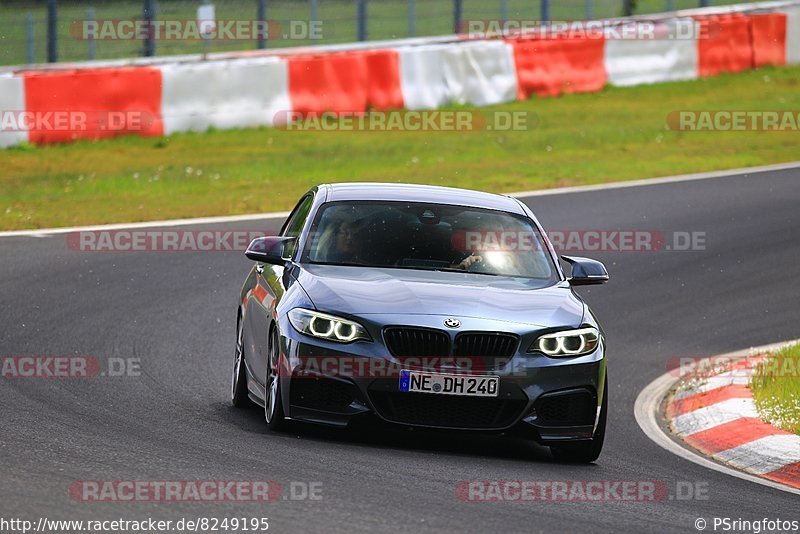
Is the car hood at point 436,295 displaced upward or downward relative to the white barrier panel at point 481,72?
upward

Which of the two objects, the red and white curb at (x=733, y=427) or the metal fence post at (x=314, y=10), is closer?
the red and white curb at (x=733, y=427)

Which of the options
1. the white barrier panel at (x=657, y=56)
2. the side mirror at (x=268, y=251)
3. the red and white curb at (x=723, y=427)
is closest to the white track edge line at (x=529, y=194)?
the white barrier panel at (x=657, y=56)

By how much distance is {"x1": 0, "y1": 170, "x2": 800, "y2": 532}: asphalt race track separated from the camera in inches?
268

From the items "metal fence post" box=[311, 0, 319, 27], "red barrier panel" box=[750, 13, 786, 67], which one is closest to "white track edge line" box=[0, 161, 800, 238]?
"metal fence post" box=[311, 0, 319, 27]

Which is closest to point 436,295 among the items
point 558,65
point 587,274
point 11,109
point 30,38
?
point 587,274

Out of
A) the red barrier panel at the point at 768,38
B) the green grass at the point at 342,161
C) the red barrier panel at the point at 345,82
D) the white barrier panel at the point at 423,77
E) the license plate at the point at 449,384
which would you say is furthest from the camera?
the red barrier panel at the point at 768,38

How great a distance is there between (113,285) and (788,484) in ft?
22.7

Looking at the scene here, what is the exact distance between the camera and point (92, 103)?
20781 millimetres

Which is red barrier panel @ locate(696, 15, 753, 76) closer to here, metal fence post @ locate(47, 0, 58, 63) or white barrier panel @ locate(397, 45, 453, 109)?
white barrier panel @ locate(397, 45, 453, 109)

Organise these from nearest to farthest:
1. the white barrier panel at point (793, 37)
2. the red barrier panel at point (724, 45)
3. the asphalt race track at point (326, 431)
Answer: the asphalt race track at point (326, 431) → the red barrier panel at point (724, 45) → the white barrier panel at point (793, 37)

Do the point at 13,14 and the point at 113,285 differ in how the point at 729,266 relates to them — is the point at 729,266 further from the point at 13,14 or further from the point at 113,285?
the point at 13,14

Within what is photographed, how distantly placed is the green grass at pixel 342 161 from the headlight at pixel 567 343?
923 cm

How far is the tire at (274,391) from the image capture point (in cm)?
848

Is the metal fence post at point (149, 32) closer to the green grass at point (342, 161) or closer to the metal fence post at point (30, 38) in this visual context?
the metal fence post at point (30, 38)
